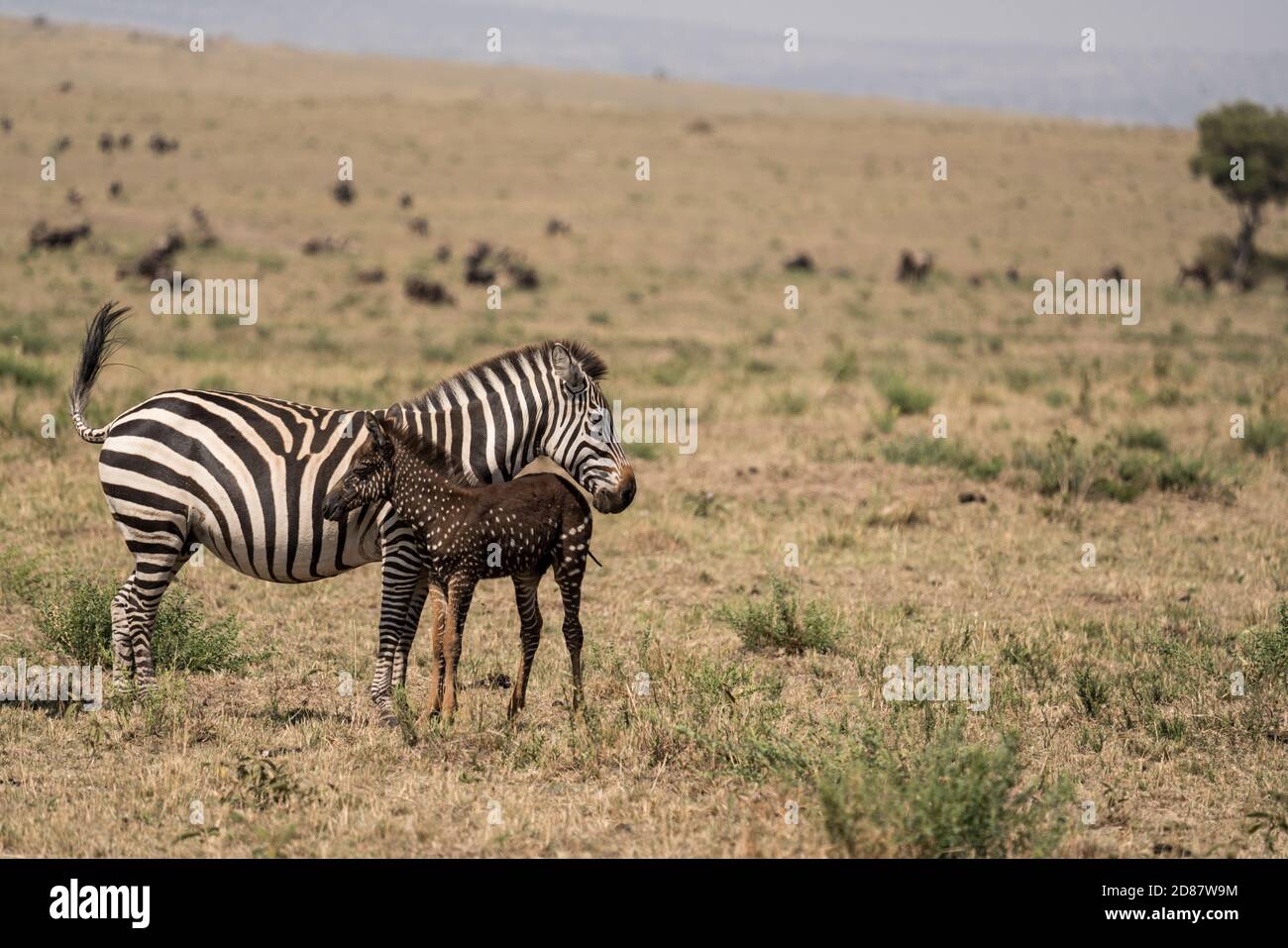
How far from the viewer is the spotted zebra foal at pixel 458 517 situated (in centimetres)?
776

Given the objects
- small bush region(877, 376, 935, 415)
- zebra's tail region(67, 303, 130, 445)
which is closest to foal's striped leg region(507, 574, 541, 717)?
zebra's tail region(67, 303, 130, 445)

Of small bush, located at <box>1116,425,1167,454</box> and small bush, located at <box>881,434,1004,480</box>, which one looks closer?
small bush, located at <box>881,434,1004,480</box>

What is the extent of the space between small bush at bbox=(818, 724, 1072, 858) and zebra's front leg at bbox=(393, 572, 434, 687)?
3006mm

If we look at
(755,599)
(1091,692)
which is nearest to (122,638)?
(755,599)

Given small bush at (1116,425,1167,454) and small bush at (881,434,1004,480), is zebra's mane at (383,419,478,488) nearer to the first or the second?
small bush at (881,434,1004,480)

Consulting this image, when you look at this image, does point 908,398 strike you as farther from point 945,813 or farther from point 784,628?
point 945,813

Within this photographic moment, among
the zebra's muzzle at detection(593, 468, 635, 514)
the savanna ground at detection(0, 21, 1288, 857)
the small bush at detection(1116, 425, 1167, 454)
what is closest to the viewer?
the savanna ground at detection(0, 21, 1288, 857)

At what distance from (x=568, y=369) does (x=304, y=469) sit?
1.68 metres

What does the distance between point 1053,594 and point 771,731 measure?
4.83 meters

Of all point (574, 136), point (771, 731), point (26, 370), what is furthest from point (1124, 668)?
point (574, 136)

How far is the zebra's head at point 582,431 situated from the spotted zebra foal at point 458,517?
23 centimetres

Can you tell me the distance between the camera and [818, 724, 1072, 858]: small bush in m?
6.23

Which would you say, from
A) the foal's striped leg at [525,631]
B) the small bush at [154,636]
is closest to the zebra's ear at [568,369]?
the foal's striped leg at [525,631]

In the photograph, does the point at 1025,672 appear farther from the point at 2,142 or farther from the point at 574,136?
the point at 574,136
